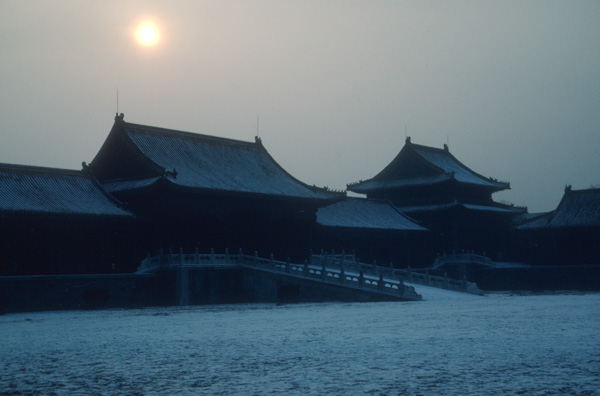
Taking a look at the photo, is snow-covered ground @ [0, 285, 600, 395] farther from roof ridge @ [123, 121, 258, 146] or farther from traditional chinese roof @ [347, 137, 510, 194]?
traditional chinese roof @ [347, 137, 510, 194]

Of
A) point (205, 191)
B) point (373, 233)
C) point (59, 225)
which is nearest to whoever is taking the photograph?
point (59, 225)

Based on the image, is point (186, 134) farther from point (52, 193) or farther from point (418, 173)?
point (418, 173)

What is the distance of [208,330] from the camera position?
1966 centimetres

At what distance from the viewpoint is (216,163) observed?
44562 mm

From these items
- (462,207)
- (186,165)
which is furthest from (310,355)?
(462,207)

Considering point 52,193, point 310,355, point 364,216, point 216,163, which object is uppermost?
point 216,163

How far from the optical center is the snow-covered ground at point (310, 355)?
33.9 feet

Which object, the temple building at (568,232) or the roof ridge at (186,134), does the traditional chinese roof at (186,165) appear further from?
the temple building at (568,232)

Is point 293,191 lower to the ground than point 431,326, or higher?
higher

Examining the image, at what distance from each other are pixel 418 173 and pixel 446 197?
366 cm

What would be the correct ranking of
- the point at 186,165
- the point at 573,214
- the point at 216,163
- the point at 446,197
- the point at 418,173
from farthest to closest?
the point at 418,173, the point at 446,197, the point at 573,214, the point at 216,163, the point at 186,165

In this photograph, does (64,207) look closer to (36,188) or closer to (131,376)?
(36,188)

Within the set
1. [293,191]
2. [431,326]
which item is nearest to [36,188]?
[293,191]

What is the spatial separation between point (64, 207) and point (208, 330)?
16.8 m
